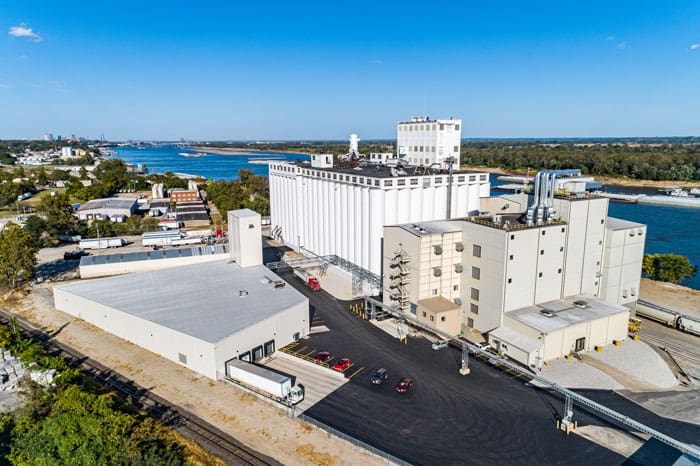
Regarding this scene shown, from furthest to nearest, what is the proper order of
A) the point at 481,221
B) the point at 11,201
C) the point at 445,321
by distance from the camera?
the point at 11,201 < the point at 481,221 < the point at 445,321

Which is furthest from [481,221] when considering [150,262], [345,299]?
[150,262]

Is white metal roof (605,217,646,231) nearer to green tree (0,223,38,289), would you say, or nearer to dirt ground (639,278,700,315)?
dirt ground (639,278,700,315)

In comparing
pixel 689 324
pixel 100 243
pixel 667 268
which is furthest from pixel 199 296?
pixel 667 268

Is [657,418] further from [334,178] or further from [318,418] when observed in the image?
[334,178]

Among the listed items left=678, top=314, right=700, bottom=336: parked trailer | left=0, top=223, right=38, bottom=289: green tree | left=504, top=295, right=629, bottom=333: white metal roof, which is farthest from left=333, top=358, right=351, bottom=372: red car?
left=0, top=223, right=38, bottom=289: green tree

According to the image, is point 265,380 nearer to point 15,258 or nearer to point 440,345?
point 440,345

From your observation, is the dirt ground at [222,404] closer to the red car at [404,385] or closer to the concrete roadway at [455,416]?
the concrete roadway at [455,416]

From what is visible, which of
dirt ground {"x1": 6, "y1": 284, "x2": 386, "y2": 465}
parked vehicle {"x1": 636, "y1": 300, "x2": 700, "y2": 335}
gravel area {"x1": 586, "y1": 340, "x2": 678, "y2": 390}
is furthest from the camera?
parked vehicle {"x1": 636, "y1": 300, "x2": 700, "y2": 335}
